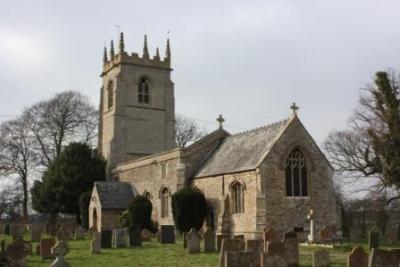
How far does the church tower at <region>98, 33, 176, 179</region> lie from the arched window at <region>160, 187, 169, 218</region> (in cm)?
907

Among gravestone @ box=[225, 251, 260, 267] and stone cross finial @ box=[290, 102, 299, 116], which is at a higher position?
stone cross finial @ box=[290, 102, 299, 116]

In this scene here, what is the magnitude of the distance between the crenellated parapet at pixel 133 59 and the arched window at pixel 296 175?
20.6 metres

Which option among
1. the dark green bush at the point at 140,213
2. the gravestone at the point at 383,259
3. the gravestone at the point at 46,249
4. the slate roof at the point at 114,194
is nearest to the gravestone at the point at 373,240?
the gravestone at the point at 383,259

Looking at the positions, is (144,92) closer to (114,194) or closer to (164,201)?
(114,194)

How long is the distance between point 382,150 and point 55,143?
2986 centimetres

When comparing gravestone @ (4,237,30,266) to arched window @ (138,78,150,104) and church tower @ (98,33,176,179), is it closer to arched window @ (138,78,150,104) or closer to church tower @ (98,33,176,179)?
church tower @ (98,33,176,179)

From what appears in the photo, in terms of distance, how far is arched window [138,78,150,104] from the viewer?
144ft

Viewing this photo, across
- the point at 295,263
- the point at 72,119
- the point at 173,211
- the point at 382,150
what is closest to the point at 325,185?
the point at 382,150

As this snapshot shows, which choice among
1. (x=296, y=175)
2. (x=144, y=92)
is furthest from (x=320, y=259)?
(x=144, y=92)

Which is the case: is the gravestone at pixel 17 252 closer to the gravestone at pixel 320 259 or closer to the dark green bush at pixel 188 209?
the gravestone at pixel 320 259

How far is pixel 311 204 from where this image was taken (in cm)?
2712

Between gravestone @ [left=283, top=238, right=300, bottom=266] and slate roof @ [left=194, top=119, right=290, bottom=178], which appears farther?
slate roof @ [left=194, top=119, right=290, bottom=178]

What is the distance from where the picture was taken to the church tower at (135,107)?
4219 cm

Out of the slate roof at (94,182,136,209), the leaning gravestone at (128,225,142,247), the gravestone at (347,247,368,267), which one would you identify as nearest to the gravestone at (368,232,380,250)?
the gravestone at (347,247,368,267)
